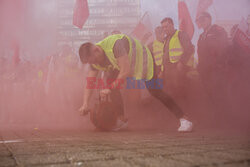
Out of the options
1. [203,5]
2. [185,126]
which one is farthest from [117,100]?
[203,5]

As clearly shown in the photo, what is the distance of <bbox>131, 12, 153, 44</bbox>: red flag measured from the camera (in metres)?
5.05

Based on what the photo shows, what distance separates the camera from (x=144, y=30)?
17.7 ft

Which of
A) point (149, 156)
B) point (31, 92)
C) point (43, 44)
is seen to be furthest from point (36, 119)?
point (149, 156)

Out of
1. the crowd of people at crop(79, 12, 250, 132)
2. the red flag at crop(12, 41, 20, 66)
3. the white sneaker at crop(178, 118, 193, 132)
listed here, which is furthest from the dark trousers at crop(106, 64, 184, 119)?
the red flag at crop(12, 41, 20, 66)

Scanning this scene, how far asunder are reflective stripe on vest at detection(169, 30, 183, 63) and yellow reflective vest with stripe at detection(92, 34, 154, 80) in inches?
43.5

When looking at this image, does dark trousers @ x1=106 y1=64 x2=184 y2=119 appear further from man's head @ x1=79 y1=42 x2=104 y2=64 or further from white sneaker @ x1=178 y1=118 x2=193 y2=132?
man's head @ x1=79 y1=42 x2=104 y2=64

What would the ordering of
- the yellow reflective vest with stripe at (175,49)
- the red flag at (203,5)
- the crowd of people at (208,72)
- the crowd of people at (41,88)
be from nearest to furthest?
the crowd of people at (208,72) < the yellow reflective vest with stripe at (175,49) < the red flag at (203,5) < the crowd of people at (41,88)

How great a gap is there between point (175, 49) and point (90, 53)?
1881 mm

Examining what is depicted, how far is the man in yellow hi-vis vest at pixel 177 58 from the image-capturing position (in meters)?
3.67

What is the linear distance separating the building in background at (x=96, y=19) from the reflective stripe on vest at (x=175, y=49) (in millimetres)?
1287

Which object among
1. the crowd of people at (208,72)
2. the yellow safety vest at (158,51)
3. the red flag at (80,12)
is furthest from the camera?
the red flag at (80,12)

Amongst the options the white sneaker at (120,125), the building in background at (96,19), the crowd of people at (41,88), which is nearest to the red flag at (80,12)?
the building in background at (96,19)

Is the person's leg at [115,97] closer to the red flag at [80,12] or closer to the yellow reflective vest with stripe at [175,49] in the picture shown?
the yellow reflective vest with stripe at [175,49]

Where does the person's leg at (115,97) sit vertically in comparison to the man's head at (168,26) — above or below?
below
